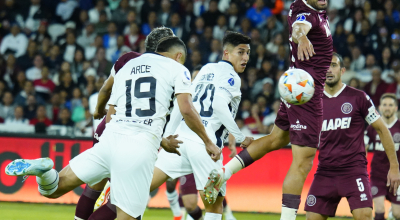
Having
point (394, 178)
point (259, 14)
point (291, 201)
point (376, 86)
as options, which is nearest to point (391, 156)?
point (394, 178)

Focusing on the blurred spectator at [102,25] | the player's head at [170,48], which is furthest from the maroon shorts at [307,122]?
the blurred spectator at [102,25]

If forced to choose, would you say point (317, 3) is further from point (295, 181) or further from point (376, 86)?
point (376, 86)

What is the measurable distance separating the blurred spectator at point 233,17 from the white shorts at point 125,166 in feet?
31.2

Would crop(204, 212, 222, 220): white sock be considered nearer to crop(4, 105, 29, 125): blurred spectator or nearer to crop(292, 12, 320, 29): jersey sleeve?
crop(292, 12, 320, 29): jersey sleeve

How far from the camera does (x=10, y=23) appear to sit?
15141 mm

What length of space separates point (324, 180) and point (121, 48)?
873 centimetres

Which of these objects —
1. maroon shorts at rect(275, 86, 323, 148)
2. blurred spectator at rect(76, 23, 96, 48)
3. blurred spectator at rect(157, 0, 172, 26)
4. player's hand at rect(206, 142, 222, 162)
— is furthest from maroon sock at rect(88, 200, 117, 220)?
blurred spectator at rect(76, 23, 96, 48)

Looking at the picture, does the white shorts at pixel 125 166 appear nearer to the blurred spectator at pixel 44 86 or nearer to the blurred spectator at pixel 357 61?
the blurred spectator at pixel 44 86

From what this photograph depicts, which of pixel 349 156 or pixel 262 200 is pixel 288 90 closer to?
pixel 349 156

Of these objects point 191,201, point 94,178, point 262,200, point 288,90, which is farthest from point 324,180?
point 262,200

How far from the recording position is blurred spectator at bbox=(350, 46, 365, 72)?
42.1ft

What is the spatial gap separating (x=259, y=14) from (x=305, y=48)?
931 cm

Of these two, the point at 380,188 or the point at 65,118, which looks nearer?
the point at 380,188

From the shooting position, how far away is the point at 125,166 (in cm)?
477
